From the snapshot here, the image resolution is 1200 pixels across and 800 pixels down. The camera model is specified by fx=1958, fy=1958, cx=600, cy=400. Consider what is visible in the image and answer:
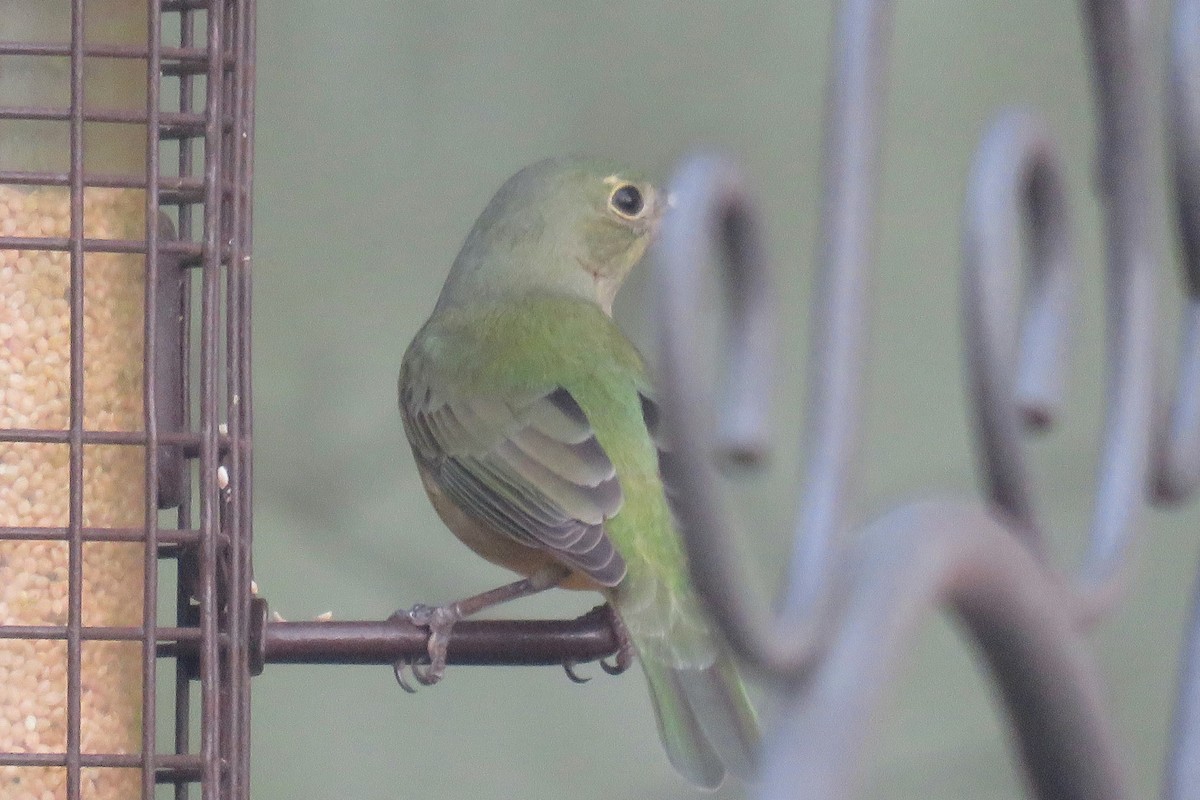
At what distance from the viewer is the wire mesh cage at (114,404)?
2.71 meters

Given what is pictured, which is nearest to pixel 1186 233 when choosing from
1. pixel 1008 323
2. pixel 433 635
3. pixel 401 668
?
pixel 1008 323

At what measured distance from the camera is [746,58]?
5582 millimetres

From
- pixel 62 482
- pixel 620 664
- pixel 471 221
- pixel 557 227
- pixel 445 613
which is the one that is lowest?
pixel 620 664

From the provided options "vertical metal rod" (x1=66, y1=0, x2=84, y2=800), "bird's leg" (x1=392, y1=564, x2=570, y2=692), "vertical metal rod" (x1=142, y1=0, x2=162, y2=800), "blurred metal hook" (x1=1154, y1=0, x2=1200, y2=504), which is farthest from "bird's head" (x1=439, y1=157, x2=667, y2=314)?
"blurred metal hook" (x1=1154, y1=0, x2=1200, y2=504)

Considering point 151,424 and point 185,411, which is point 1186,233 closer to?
point 151,424

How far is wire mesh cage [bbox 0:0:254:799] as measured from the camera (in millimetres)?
2709

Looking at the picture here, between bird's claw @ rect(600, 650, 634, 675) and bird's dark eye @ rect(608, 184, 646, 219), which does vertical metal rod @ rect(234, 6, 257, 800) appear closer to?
bird's claw @ rect(600, 650, 634, 675)

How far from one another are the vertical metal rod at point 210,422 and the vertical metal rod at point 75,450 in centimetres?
18

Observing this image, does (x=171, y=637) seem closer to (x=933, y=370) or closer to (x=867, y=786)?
(x=867, y=786)

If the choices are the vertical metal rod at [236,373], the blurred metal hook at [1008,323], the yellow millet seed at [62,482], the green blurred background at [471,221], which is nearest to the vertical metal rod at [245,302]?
the vertical metal rod at [236,373]

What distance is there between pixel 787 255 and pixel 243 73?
9.02 feet

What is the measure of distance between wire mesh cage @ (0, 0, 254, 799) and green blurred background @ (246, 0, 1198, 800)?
2374 millimetres

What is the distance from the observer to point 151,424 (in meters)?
2.75

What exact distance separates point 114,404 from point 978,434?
6.13ft
